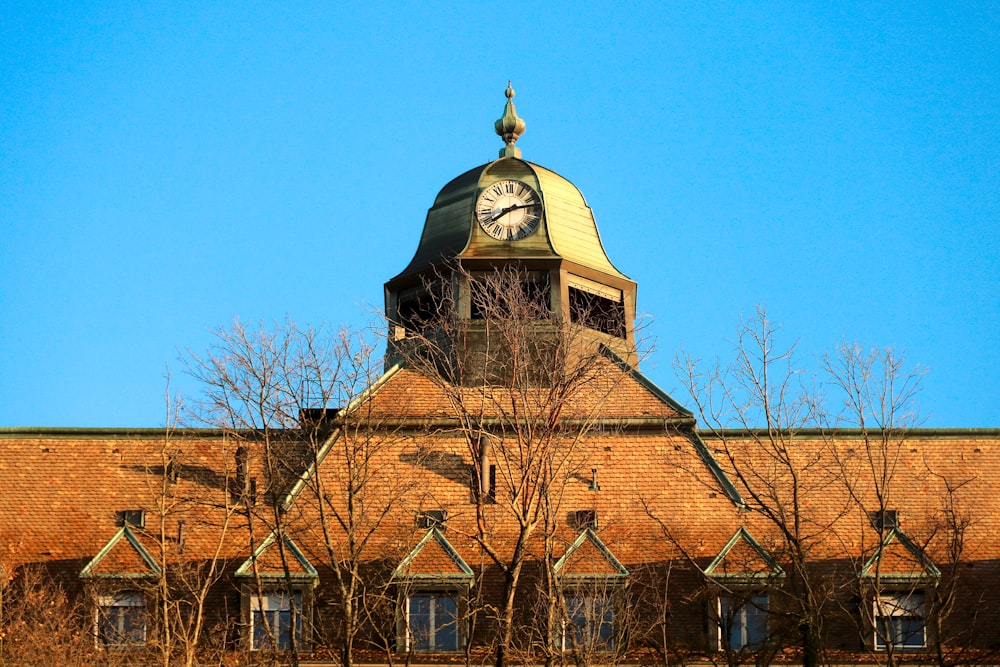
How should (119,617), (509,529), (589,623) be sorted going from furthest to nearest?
(509,529), (119,617), (589,623)

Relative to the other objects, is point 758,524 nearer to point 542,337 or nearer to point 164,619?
point 542,337

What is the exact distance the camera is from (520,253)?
197 feet

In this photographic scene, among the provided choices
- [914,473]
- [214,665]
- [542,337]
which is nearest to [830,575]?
[914,473]

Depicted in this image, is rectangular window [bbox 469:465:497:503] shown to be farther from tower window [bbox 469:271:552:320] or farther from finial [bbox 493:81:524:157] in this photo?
finial [bbox 493:81:524:157]

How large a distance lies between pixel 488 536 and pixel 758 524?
8937mm

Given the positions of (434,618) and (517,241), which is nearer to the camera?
(434,618)

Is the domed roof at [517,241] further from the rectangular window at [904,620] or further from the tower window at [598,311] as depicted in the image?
the rectangular window at [904,620]

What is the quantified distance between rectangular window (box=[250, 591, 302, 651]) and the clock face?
57.1 feet

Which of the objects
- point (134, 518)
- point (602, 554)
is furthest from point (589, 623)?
point (134, 518)

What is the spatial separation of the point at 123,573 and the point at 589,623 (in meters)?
13.1

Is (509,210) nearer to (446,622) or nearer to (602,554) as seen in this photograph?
(602,554)

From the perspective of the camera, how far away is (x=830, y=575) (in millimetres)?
48000

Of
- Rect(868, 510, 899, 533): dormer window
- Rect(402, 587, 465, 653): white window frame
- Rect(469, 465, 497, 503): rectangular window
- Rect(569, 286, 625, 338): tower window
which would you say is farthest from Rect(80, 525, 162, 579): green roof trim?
Rect(868, 510, 899, 533): dormer window

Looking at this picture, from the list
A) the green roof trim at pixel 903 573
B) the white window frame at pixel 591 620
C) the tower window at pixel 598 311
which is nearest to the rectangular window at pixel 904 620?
the green roof trim at pixel 903 573
